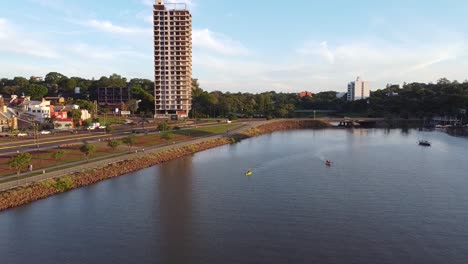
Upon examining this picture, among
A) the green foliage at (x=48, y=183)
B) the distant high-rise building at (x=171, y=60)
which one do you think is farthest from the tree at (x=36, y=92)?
the green foliage at (x=48, y=183)

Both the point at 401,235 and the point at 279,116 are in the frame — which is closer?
the point at 401,235

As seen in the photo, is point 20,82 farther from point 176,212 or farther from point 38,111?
point 176,212

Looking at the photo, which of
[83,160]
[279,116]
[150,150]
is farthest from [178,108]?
[83,160]

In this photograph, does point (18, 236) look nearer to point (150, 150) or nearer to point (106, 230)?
point (106, 230)

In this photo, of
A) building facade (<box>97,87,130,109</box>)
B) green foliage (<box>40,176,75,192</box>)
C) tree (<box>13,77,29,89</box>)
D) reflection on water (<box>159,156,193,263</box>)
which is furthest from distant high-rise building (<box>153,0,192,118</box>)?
green foliage (<box>40,176,75,192</box>)

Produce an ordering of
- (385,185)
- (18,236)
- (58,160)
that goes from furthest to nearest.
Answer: (58,160) → (385,185) → (18,236)

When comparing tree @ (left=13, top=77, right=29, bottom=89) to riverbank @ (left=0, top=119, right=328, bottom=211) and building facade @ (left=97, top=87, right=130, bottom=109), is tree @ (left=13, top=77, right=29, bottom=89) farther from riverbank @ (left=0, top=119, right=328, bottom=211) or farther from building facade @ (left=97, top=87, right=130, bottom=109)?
riverbank @ (left=0, top=119, right=328, bottom=211)

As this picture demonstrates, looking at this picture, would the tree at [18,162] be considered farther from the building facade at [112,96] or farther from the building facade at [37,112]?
the building facade at [112,96]

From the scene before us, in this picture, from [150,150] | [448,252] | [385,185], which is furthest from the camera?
[150,150]
